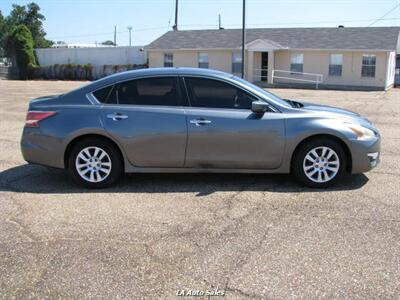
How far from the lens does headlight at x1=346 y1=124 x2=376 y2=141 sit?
6109mm

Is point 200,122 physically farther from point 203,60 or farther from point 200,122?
point 203,60

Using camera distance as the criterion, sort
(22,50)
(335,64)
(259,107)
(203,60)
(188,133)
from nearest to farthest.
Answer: (259,107) < (188,133) < (335,64) < (203,60) < (22,50)

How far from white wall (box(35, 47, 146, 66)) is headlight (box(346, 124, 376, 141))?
41840 millimetres

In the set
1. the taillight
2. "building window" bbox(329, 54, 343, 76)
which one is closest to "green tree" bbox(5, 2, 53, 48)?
"building window" bbox(329, 54, 343, 76)

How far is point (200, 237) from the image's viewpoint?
4.54 m

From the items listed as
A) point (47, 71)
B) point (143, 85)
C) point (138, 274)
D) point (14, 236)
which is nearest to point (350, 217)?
point (138, 274)

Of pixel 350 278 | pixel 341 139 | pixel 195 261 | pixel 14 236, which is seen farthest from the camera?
pixel 341 139

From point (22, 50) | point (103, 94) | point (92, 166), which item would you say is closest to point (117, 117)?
point (103, 94)

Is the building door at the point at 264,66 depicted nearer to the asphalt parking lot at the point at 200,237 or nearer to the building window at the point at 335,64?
the building window at the point at 335,64

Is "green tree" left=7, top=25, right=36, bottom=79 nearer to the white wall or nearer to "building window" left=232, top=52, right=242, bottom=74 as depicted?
the white wall

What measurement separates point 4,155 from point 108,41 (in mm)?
136390

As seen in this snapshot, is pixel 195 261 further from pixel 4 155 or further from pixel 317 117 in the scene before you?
pixel 4 155

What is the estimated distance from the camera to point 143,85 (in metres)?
6.25

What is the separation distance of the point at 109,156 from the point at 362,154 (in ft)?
10.8
